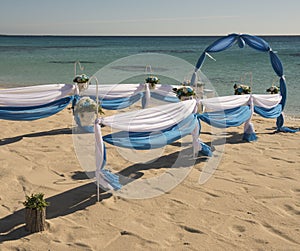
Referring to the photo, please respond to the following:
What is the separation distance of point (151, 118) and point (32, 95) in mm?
3205

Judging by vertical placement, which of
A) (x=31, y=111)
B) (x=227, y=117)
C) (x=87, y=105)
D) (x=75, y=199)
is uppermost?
(x=87, y=105)

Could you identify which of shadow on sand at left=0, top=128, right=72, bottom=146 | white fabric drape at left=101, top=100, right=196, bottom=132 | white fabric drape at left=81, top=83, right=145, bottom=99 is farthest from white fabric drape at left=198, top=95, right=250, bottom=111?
shadow on sand at left=0, top=128, right=72, bottom=146

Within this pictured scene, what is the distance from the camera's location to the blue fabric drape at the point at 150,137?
556cm

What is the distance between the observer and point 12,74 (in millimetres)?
23531

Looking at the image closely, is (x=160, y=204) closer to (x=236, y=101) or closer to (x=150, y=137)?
(x=150, y=137)

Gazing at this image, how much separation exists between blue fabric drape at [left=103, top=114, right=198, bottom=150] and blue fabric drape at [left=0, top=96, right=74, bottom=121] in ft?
10.1

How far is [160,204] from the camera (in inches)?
208

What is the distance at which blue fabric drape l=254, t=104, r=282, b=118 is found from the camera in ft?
28.0

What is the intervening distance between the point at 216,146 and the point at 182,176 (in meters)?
1.84

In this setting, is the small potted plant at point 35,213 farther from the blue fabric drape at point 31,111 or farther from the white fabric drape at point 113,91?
the white fabric drape at point 113,91

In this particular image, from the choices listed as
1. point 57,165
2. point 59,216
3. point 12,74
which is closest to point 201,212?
point 59,216

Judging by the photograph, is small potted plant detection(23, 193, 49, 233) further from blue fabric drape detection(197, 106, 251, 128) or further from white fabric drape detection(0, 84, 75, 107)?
white fabric drape detection(0, 84, 75, 107)

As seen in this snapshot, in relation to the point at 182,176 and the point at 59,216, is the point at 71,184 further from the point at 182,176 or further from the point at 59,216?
the point at 182,176

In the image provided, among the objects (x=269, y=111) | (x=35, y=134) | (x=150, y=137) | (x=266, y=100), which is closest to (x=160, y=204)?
(x=150, y=137)
